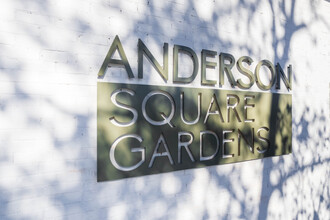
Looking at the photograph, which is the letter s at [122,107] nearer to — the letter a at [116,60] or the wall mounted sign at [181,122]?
the wall mounted sign at [181,122]

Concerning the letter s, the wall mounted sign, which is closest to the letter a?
the wall mounted sign

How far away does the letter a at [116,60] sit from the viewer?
2375 mm

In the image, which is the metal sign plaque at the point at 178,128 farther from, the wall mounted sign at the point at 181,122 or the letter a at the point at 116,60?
the letter a at the point at 116,60

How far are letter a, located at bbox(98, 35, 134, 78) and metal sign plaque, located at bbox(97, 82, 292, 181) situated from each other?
0.35 feet

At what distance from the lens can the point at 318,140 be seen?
13.9ft

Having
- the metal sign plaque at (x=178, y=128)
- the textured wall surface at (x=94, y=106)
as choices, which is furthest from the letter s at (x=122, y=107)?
the textured wall surface at (x=94, y=106)

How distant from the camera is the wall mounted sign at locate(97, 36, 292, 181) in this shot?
2.42 meters

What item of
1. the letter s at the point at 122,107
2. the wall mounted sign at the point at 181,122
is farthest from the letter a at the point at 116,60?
the letter s at the point at 122,107

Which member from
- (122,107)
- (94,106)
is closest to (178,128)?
(122,107)

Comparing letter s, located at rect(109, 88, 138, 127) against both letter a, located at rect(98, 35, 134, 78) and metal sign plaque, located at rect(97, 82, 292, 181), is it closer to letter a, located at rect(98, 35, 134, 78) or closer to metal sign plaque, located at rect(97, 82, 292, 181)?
metal sign plaque, located at rect(97, 82, 292, 181)

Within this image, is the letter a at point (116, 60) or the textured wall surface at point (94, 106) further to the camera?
the letter a at point (116, 60)

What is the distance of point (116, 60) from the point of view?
2.43 m

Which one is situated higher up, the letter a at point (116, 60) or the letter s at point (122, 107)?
the letter a at point (116, 60)

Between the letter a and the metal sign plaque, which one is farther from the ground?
the letter a
